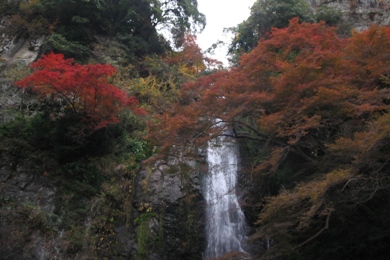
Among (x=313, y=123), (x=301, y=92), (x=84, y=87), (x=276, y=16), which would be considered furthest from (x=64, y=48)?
(x=313, y=123)

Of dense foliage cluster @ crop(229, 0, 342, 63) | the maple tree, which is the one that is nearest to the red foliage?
the maple tree

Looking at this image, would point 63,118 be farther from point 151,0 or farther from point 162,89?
point 151,0

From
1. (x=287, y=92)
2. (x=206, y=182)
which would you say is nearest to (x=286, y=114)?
(x=287, y=92)

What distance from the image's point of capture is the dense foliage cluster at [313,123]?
6.44 m

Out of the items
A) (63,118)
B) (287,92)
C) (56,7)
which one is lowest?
(287,92)

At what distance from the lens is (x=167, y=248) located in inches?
413

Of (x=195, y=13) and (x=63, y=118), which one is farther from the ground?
(x=195, y=13)

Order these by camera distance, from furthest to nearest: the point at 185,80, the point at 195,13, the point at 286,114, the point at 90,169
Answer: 1. the point at 195,13
2. the point at 185,80
3. the point at 90,169
4. the point at 286,114

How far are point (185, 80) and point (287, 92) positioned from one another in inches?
405

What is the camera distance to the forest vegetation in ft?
22.9

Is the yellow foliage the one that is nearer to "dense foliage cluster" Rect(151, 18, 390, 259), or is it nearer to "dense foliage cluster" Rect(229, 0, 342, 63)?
"dense foliage cluster" Rect(151, 18, 390, 259)

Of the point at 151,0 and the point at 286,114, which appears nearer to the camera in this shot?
the point at 286,114

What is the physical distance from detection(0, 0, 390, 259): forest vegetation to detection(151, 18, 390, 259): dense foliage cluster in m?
0.04

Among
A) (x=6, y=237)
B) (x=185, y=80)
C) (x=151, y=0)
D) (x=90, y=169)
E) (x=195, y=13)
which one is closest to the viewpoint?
(x=6, y=237)
